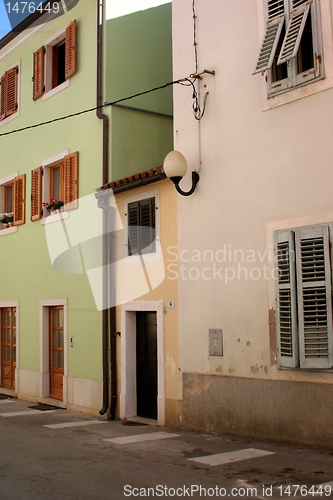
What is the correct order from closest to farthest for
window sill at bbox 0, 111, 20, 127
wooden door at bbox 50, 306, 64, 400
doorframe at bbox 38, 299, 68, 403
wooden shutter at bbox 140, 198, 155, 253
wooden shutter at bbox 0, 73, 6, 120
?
1. wooden shutter at bbox 140, 198, 155, 253
2. wooden door at bbox 50, 306, 64, 400
3. doorframe at bbox 38, 299, 68, 403
4. window sill at bbox 0, 111, 20, 127
5. wooden shutter at bbox 0, 73, 6, 120

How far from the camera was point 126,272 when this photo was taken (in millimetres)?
10367

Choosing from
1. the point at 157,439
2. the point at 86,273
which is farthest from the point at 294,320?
the point at 86,273

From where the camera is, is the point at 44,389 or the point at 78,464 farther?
the point at 44,389

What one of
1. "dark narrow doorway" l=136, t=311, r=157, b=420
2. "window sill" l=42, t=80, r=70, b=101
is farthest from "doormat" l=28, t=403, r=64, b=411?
"window sill" l=42, t=80, r=70, b=101

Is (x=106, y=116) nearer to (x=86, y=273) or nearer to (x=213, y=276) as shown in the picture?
(x=86, y=273)

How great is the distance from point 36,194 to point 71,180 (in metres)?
1.57

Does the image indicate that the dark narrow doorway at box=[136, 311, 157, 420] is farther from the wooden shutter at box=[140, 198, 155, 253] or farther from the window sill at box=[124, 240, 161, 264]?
the wooden shutter at box=[140, 198, 155, 253]

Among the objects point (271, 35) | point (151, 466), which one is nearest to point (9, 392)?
point (151, 466)

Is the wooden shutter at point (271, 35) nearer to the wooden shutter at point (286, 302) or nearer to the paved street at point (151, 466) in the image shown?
the wooden shutter at point (286, 302)

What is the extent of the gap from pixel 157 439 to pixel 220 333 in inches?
68.1

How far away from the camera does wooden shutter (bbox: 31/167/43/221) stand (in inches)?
516

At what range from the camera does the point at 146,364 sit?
33.2ft

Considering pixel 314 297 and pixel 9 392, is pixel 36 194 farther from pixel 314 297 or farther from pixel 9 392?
pixel 314 297

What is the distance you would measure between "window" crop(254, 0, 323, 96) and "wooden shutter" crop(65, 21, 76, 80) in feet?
17.6
